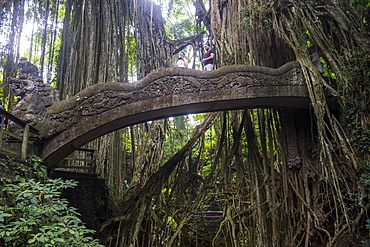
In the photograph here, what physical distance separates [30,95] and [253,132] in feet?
11.1

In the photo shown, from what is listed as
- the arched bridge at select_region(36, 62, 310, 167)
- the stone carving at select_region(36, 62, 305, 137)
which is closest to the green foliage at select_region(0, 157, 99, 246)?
the arched bridge at select_region(36, 62, 310, 167)

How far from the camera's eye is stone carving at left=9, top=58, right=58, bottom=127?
15.9ft

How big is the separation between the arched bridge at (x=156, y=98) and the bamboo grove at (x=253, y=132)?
605 millimetres

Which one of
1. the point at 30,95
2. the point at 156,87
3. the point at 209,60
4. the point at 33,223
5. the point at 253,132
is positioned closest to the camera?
the point at 33,223

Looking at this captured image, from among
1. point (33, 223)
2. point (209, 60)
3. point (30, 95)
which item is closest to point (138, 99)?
point (30, 95)

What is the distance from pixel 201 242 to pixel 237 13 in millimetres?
3940

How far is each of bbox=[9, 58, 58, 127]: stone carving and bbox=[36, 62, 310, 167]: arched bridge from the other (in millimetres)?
108

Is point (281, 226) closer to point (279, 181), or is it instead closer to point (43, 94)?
point (279, 181)

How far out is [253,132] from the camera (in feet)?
21.1

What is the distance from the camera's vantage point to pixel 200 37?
9086mm

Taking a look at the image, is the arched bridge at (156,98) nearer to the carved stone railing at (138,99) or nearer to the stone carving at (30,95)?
the carved stone railing at (138,99)

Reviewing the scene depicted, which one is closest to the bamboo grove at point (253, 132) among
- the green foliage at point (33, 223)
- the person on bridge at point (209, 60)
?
the person on bridge at point (209, 60)

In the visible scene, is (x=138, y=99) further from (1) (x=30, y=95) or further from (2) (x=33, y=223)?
(2) (x=33, y=223)

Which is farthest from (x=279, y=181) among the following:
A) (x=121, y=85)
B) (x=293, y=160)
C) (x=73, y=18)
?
(x=73, y=18)
